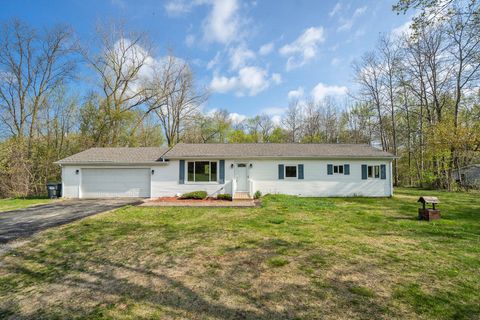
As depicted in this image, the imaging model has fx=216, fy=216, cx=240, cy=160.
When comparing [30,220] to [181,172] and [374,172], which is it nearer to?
[181,172]

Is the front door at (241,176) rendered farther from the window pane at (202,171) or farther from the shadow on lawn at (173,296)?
the shadow on lawn at (173,296)

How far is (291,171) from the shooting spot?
13359 mm

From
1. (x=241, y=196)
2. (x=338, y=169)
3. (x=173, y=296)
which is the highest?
(x=338, y=169)

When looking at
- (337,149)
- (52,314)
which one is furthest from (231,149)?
(52,314)

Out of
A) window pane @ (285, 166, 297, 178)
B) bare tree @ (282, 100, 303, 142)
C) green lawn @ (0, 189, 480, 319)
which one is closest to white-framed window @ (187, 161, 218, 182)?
window pane @ (285, 166, 297, 178)

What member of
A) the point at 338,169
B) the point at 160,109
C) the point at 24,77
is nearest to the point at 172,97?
the point at 160,109

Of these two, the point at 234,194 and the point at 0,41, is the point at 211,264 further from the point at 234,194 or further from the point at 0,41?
the point at 0,41

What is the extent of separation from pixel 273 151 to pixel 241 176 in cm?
272

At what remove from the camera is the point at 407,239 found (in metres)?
5.33

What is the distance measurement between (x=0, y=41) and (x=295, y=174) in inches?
957

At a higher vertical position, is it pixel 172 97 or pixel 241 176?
pixel 172 97

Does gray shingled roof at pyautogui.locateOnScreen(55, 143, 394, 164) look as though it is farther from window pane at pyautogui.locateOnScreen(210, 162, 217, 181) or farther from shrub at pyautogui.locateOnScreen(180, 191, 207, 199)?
shrub at pyautogui.locateOnScreen(180, 191, 207, 199)

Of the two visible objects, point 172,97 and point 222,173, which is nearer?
point 222,173

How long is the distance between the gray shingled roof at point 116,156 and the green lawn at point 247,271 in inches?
276
